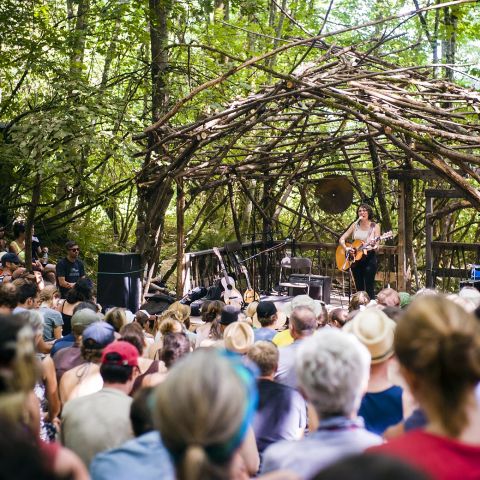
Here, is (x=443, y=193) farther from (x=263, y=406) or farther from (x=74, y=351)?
(x=263, y=406)

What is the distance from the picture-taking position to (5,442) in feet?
5.77

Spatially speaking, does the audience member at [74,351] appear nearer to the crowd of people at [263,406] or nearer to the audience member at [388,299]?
the crowd of people at [263,406]

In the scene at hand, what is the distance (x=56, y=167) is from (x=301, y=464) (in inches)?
335

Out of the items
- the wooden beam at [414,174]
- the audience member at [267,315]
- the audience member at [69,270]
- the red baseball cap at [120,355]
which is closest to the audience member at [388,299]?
the audience member at [267,315]

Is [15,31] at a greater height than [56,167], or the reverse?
[15,31]

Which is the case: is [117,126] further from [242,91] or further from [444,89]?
[444,89]

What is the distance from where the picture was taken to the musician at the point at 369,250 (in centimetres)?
1206

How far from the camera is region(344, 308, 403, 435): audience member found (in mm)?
3744

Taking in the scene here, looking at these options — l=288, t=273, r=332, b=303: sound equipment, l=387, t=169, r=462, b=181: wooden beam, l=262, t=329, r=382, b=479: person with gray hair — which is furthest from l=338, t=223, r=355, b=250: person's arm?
l=262, t=329, r=382, b=479: person with gray hair

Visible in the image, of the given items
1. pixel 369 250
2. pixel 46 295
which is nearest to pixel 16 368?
pixel 46 295

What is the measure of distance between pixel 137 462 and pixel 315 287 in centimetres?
1089

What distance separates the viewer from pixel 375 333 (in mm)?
3812

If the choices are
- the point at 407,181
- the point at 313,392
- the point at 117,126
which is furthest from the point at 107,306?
the point at 313,392

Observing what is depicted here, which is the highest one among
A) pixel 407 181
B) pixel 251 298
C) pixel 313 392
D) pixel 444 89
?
pixel 444 89
